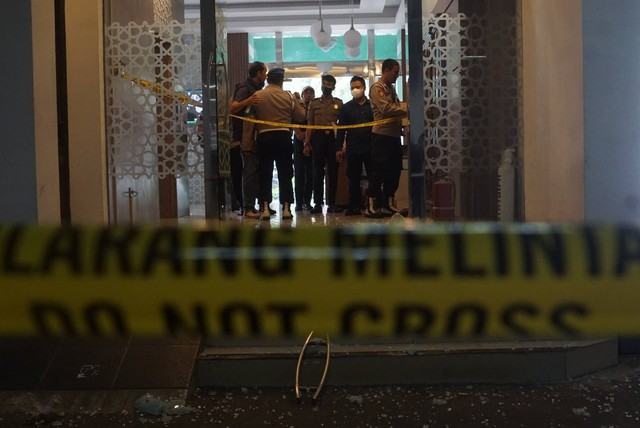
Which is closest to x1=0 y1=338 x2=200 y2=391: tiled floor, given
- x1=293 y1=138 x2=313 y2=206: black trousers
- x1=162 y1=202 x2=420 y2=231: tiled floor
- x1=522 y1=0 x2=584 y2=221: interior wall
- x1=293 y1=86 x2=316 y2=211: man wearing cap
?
x1=522 y1=0 x2=584 y2=221: interior wall

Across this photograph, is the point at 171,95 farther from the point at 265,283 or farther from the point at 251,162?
the point at 265,283

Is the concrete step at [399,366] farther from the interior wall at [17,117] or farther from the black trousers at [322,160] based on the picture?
the black trousers at [322,160]

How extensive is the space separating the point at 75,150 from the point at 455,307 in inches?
207

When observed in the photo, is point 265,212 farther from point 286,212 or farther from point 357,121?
point 357,121

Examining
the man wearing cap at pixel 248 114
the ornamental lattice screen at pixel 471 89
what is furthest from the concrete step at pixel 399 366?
the man wearing cap at pixel 248 114

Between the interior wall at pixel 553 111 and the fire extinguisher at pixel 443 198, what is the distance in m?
1.24

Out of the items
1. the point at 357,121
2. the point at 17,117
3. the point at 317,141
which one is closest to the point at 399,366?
the point at 17,117

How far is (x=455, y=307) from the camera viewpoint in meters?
1.69

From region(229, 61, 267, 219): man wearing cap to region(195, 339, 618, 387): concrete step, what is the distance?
4058mm

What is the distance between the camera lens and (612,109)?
4.38 m

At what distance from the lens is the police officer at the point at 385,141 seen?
7.34m

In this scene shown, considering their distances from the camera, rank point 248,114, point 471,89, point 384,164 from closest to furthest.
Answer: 1. point 471,89
2. point 384,164
3. point 248,114

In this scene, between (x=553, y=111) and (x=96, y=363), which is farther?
(x=553, y=111)

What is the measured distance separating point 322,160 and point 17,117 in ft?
15.7
